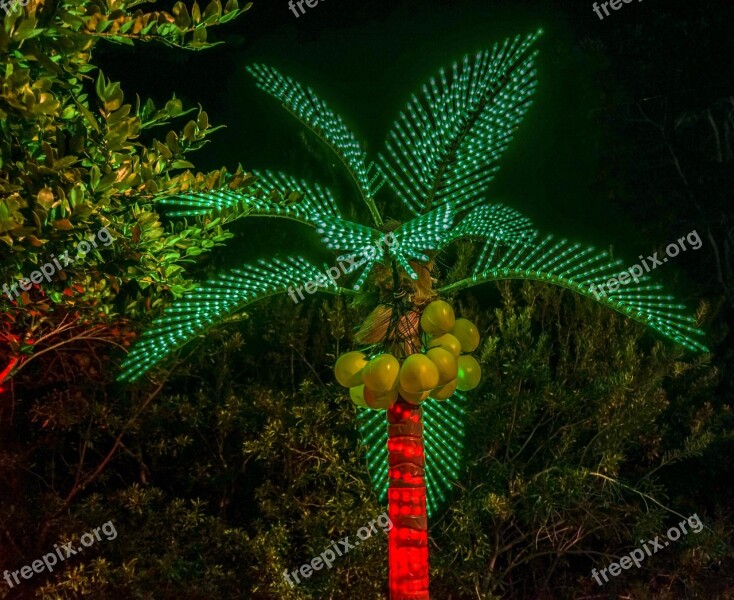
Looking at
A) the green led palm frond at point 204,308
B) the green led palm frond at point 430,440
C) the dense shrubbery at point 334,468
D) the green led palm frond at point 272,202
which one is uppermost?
the green led palm frond at point 272,202

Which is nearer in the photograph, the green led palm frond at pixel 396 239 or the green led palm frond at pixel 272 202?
the green led palm frond at pixel 396 239

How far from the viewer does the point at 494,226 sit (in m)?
3.36

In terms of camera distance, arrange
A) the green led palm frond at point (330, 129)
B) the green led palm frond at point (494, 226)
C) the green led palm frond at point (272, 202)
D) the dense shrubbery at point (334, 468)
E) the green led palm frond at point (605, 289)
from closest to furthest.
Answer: the green led palm frond at point (605, 289), the green led palm frond at point (272, 202), the green led palm frond at point (494, 226), the green led palm frond at point (330, 129), the dense shrubbery at point (334, 468)

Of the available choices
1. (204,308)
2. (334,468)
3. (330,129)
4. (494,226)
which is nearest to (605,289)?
(494,226)

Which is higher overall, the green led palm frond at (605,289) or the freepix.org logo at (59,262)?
the freepix.org logo at (59,262)

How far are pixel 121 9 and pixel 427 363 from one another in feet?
5.67

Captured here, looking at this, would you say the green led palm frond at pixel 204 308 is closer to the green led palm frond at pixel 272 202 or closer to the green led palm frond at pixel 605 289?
the green led palm frond at pixel 272 202

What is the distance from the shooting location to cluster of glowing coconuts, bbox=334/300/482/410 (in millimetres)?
2754

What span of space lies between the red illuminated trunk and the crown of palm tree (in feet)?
1.51

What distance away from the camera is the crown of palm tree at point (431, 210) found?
308 centimetres

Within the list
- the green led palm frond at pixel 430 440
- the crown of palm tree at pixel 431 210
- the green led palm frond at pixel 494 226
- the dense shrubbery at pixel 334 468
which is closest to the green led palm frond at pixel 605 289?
the crown of palm tree at pixel 431 210

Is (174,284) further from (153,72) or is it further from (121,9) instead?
(153,72)

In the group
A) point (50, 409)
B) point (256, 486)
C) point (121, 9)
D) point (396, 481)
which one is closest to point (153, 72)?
point (50, 409)

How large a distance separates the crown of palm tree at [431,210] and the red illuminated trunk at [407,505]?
461 mm
